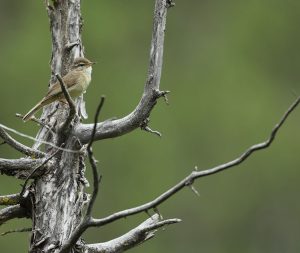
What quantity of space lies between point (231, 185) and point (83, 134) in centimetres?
1987

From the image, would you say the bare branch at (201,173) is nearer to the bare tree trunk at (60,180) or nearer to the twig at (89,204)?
the twig at (89,204)

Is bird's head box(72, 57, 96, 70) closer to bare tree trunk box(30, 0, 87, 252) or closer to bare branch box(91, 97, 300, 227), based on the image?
bare tree trunk box(30, 0, 87, 252)

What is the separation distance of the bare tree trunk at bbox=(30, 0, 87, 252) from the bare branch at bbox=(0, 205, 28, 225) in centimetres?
18

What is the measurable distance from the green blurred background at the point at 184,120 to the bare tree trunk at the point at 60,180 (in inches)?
544

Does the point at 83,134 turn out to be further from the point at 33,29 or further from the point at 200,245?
the point at 33,29

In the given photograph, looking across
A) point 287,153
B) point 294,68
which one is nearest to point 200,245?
point 287,153

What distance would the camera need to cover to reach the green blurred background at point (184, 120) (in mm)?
25359

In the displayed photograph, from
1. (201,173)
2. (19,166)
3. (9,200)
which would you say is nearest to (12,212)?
(9,200)

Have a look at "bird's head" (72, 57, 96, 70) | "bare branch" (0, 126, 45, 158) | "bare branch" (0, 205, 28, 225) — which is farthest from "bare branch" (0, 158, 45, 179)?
"bird's head" (72, 57, 96, 70)

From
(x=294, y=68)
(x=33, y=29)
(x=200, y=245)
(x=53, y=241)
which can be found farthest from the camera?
(x=294, y=68)

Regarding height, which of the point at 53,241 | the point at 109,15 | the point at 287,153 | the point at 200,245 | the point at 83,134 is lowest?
the point at 200,245

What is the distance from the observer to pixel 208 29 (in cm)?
3409

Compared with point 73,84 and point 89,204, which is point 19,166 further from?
point 89,204

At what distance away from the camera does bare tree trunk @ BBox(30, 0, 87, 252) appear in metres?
8.08
